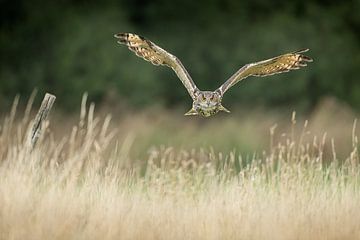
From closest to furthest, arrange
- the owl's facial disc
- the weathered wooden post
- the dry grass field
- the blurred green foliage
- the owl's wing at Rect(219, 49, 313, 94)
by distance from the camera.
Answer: the owl's facial disc < the dry grass field < the owl's wing at Rect(219, 49, 313, 94) < the weathered wooden post < the blurred green foliage

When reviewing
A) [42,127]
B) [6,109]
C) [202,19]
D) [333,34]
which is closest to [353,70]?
[333,34]

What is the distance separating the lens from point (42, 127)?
32.1 ft

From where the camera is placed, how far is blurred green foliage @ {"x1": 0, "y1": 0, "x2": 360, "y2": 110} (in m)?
19.6

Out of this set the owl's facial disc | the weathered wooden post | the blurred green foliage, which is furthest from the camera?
the blurred green foliage

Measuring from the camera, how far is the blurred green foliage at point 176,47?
19.6 m

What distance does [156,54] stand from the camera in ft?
31.0

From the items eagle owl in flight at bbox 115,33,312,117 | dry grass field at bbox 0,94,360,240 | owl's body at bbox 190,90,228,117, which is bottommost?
dry grass field at bbox 0,94,360,240

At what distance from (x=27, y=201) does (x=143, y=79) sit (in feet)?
38.4

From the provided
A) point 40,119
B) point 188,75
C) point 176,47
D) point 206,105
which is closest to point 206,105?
point 206,105

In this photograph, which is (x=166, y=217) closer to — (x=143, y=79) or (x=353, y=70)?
(x=143, y=79)

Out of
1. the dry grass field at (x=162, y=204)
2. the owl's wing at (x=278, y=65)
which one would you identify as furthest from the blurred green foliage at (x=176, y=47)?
the owl's wing at (x=278, y=65)

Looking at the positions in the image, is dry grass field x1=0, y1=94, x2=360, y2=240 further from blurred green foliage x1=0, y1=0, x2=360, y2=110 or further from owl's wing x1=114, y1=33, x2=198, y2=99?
blurred green foliage x1=0, y1=0, x2=360, y2=110

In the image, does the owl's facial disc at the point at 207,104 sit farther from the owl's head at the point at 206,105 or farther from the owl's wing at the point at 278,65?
the owl's wing at the point at 278,65

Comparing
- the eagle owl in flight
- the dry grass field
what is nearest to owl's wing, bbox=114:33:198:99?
the eagle owl in flight
